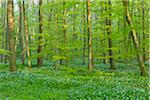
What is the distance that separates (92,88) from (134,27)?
22.5ft

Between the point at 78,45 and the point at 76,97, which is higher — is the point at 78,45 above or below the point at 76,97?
above

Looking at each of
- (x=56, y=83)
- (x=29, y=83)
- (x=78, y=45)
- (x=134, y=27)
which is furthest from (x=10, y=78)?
(x=78, y=45)

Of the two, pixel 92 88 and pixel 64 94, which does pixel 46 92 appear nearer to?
pixel 64 94

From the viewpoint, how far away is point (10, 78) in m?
14.5

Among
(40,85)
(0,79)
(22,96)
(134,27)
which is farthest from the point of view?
(134,27)

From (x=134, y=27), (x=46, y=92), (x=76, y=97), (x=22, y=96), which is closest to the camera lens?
(x=76, y=97)

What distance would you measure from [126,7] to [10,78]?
8.42 m

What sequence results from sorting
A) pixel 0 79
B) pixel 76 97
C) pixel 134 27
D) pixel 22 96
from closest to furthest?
pixel 76 97 → pixel 22 96 → pixel 0 79 → pixel 134 27

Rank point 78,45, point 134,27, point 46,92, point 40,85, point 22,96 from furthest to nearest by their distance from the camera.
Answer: point 78,45
point 134,27
point 40,85
point 46,92
point 22,96

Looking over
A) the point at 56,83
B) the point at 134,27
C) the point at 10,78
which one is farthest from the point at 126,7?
the point at 10,78

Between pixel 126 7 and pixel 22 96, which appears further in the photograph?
pixel 126 7

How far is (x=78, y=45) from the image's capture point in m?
23.4

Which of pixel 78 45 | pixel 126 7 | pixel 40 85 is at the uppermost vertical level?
pixel 126 7

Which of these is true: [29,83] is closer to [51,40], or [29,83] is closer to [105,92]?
[105,92]
